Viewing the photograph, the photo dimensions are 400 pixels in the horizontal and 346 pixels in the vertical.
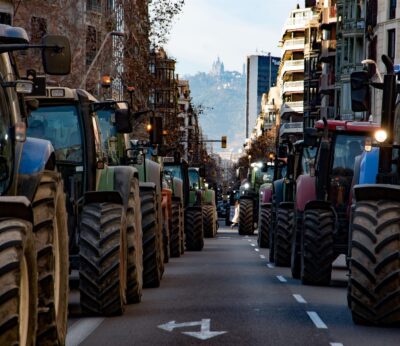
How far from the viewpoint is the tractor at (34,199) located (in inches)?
339

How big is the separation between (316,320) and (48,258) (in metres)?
6.14

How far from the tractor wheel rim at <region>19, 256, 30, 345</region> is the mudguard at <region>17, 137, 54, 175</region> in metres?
1.72

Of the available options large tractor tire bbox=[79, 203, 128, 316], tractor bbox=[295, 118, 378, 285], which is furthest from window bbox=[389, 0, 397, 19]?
large tractor tire bbox=[79, 203, 128, 316]

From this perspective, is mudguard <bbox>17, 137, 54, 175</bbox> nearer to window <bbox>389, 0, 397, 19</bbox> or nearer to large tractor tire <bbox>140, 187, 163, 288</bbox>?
large tractor tire <bbox>140, 187, 163, 288</bbox>

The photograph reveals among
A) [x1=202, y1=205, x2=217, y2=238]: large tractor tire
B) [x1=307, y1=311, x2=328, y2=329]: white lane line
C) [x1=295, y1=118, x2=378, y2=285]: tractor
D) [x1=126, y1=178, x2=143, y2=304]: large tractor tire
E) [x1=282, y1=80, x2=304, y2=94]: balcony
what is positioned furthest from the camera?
[x1=282, y1=80, x2=304, y2=94]: balcony

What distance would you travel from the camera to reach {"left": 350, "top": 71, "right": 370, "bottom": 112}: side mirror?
42.9 feet

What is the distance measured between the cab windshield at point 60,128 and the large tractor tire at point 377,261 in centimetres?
416

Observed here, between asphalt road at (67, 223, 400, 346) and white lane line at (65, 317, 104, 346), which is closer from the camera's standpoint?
white lane line at (65, 317, 104, 346)

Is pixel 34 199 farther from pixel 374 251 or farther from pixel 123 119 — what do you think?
pixel 123 119

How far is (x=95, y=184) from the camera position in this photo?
55.2 feet

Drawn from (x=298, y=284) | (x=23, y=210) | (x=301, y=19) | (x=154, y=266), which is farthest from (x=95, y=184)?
(x=301, y=19)

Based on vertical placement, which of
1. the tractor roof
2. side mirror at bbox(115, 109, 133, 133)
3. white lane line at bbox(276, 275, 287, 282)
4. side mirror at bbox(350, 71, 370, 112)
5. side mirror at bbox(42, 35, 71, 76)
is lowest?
white lane line at bbox(276, 275, 287, 282)

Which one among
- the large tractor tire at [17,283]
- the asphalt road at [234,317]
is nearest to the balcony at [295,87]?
the asphalt road at [234,317]

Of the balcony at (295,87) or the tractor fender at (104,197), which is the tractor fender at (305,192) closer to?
the tractor fender at (104,197)
